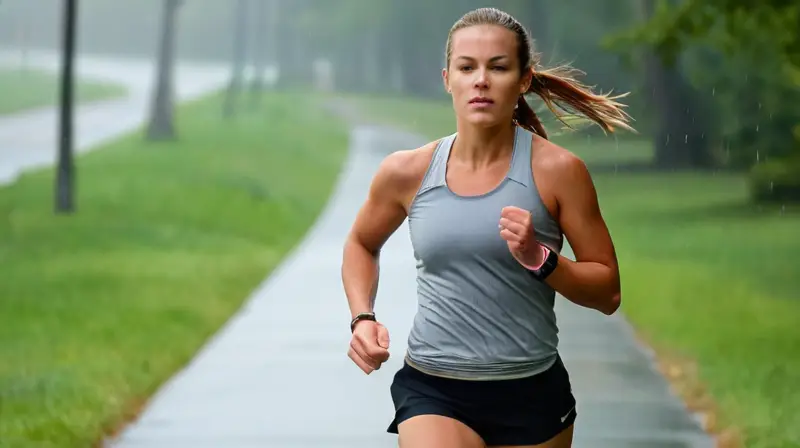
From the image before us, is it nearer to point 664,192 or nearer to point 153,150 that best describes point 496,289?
point 664,192

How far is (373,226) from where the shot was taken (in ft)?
15.3

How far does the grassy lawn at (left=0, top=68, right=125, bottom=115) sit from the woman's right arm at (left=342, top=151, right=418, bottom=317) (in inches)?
1591

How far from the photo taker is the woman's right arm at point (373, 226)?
4539mm

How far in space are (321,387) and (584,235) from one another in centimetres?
620

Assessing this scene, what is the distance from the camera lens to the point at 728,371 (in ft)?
36.2

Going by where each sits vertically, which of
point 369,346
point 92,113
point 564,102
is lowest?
point 92,113

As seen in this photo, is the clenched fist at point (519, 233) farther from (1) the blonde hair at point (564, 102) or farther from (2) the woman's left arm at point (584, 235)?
(1) the blonde hair at point (564, 102)

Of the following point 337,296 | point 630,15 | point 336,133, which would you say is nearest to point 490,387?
point 337,296

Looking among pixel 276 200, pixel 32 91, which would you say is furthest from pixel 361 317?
pixel 32 91

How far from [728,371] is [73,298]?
6.44m

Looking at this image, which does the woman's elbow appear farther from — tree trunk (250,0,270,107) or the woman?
tree trunk (250,0,270,107)

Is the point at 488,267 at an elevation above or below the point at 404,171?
below

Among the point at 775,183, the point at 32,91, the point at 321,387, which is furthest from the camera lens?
the point at 32,91

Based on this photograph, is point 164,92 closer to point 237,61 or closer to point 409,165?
point 237,61
